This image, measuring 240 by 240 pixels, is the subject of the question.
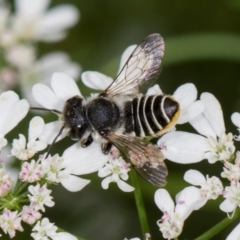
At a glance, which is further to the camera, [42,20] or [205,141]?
[42,20]

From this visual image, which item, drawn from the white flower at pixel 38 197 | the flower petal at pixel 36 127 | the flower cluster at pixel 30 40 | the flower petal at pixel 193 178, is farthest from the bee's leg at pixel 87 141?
the flower cluster at pixel 30 40

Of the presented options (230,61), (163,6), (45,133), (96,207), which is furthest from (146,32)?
(45,133)

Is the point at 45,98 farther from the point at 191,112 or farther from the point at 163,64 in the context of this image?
the point at 163,64

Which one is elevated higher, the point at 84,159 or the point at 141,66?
the point at 141,66

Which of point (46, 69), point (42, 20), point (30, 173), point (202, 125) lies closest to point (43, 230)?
point (30, 173)

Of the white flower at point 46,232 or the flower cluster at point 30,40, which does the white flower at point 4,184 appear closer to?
the white flower at point 46,232

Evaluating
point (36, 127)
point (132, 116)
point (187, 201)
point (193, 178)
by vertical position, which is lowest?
point (187, 201)
